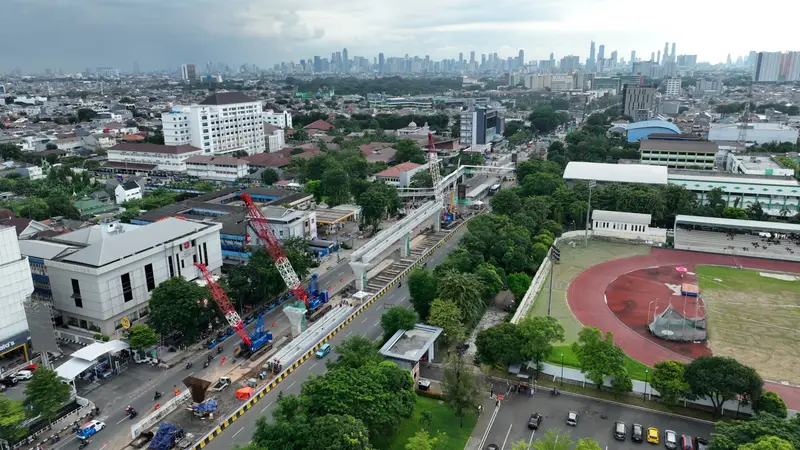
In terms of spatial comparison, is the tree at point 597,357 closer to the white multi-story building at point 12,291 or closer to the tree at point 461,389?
the tree at point 461,389

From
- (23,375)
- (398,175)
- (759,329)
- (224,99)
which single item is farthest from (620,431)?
(224,99)

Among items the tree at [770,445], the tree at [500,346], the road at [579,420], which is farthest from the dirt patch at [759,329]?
the tree at [500,346]

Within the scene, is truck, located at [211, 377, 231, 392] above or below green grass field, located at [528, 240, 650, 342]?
above

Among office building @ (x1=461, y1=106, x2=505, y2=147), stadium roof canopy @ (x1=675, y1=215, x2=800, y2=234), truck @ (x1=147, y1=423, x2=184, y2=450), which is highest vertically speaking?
office building @ (x1=461, y1=106, x2=505, y2=147)

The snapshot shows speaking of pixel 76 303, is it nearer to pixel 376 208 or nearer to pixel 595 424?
pixel 376 208

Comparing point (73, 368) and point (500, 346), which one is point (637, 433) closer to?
point (500, 346)

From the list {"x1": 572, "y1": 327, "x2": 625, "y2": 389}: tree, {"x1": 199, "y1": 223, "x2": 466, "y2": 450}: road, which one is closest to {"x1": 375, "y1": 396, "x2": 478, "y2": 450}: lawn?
{"x1": 199, "y1": 223, "x2": 466, "y2": 450}: road

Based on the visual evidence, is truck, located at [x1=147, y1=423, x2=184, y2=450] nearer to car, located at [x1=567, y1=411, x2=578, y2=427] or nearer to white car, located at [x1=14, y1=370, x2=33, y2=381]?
white car, located at [x1=14, y1=370, x2=33, y2=381]
